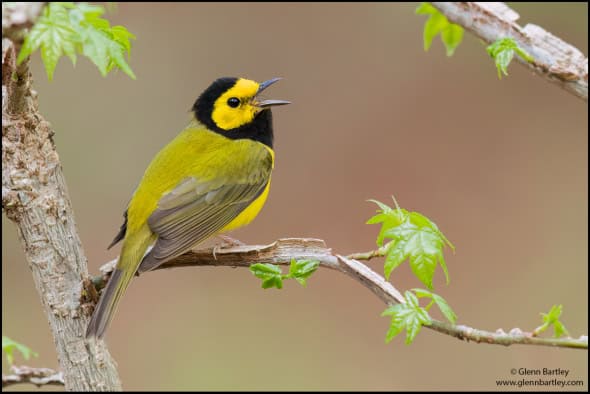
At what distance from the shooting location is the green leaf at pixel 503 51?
2.82 meters

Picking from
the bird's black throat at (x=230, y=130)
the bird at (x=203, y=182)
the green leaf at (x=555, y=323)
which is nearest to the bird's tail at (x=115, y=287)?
the bird at (x=203, y=182)

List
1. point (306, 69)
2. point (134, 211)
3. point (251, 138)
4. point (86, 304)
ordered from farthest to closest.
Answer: point (306, 69) → point (251, 138) → point (134, 211) → point (86, 304)

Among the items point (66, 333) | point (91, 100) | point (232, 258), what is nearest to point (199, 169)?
point (232, 258)

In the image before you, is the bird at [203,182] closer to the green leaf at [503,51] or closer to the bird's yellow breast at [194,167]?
the bird's yellow breast at [194,167]

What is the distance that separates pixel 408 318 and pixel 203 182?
2.04 m

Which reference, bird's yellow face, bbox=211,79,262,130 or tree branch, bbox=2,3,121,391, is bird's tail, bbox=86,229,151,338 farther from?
bird's yellow face, bbox=211,79,262,130

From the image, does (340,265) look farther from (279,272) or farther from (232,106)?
(232,106)

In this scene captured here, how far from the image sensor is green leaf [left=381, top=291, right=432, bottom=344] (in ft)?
7.67

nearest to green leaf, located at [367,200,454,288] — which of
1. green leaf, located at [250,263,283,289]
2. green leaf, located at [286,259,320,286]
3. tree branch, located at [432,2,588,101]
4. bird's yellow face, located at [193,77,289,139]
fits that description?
green leaf, located at [286,259,320,286]

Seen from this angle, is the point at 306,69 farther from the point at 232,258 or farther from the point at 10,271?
the point at 232,258

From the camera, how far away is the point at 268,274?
2756 millimetres

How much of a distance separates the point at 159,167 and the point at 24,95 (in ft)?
5.08

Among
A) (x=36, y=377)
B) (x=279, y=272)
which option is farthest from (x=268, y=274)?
(x=36, y=377)

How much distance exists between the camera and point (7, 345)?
303cm
